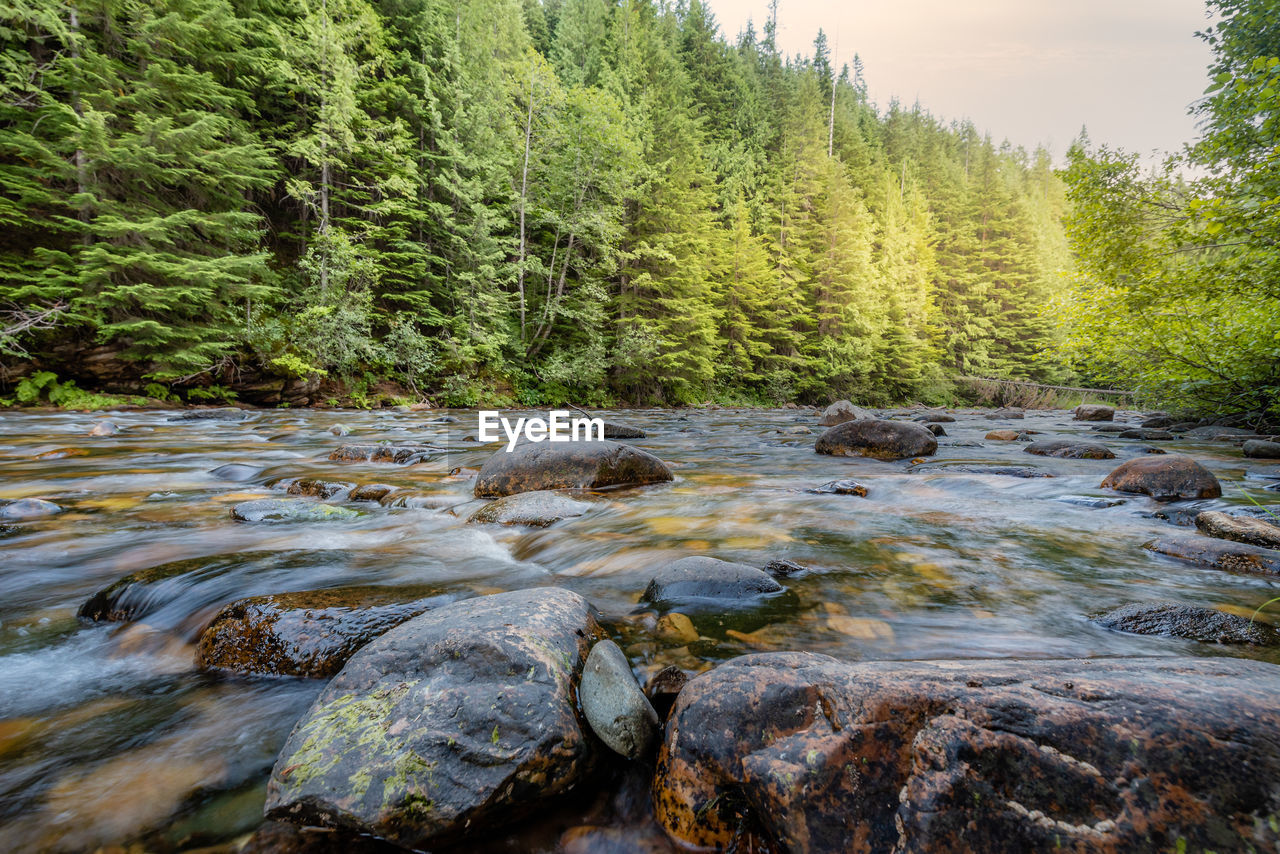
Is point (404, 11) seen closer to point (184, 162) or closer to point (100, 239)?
point (184, 162)

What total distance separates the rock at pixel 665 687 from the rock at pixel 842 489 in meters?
3.39

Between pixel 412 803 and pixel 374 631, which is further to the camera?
pixel 374 631

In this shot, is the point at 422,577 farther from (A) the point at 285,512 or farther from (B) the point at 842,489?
(B) the point at 842,489

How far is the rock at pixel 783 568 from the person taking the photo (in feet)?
8.65

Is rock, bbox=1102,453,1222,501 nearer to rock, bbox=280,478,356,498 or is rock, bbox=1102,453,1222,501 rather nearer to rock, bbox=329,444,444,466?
rock, bbox=280,478,356,498

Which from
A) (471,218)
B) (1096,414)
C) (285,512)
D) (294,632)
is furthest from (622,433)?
(1096,414)

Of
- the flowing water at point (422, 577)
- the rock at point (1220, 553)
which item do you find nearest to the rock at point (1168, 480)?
the flowing water at point (422, 577)

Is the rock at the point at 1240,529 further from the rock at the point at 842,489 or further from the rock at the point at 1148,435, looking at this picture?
the rock at the point at 1148,435

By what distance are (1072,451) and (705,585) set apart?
7258mm

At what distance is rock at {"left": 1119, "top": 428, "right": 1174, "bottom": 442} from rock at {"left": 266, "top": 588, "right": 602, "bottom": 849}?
11979 mm

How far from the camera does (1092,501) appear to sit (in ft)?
13.8

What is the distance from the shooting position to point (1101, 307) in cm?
743

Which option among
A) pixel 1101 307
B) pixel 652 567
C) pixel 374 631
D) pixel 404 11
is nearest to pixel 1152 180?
pixel 1101 307

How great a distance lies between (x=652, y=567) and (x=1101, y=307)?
847cm
